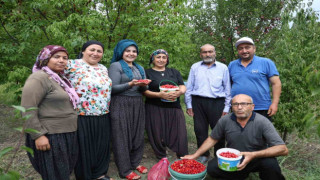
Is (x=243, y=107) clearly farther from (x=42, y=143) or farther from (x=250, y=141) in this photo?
(x=42, y=143)

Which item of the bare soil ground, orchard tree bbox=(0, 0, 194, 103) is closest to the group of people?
Answer: the bare soil ground

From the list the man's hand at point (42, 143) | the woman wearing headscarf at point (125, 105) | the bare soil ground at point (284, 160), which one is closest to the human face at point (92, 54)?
the woman wearing headscarf at point (125, 105)

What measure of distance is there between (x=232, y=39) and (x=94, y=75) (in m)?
6.11

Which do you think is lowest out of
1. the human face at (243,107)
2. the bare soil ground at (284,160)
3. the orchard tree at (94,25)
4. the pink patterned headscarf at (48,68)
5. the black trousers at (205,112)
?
the bare soil ground at (284,160)

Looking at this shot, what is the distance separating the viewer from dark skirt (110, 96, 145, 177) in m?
3.48

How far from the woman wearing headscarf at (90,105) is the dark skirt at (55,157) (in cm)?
35

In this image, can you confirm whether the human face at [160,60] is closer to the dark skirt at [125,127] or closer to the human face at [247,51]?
the dark skirt at [125,127]

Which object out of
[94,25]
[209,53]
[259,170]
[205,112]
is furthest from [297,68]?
[94,25]

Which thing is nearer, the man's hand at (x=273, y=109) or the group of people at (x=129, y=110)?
the group of people at (x=129, y=110)

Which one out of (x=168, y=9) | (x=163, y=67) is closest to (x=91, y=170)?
(x=163, y=67)

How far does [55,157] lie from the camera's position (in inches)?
103

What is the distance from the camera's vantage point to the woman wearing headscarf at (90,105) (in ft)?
9.91

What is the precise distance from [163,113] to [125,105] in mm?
795

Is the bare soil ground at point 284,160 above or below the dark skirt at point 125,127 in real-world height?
below
